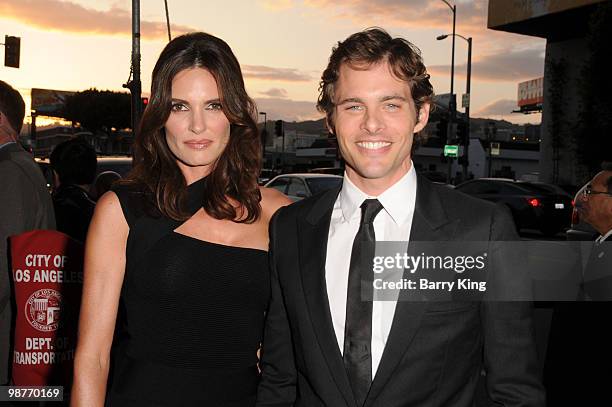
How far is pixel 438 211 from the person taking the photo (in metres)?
2.31

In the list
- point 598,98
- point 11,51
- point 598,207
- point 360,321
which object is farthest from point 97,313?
point 598,98

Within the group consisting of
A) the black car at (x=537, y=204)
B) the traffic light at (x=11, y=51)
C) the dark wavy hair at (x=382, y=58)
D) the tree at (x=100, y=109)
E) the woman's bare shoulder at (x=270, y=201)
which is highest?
the tree at (x=100, y=109)

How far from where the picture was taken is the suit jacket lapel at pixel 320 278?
2.20m

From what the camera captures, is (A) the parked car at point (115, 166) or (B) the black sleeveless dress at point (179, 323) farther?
(A) the parked car at point (115, 166)

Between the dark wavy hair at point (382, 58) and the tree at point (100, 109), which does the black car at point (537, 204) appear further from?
the tree at point (100, 109)

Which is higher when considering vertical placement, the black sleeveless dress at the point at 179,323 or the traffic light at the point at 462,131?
the traffic light at the point at 462,131

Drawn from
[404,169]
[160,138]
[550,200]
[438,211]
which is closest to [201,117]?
[160,138]

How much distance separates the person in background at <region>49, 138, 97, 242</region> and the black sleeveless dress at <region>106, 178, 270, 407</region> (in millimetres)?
2517

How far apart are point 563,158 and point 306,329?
3662 centimetres

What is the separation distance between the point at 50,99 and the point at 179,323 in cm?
10265

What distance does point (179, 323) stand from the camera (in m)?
2.60

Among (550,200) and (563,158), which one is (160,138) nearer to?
(550,200)

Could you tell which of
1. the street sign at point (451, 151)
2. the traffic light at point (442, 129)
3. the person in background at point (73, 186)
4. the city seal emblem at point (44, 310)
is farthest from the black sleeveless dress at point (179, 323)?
the street sign at point (451, 151)

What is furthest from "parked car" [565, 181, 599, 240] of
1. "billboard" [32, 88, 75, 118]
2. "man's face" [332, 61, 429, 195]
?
"billboard" [32, 88, 75, 118]
